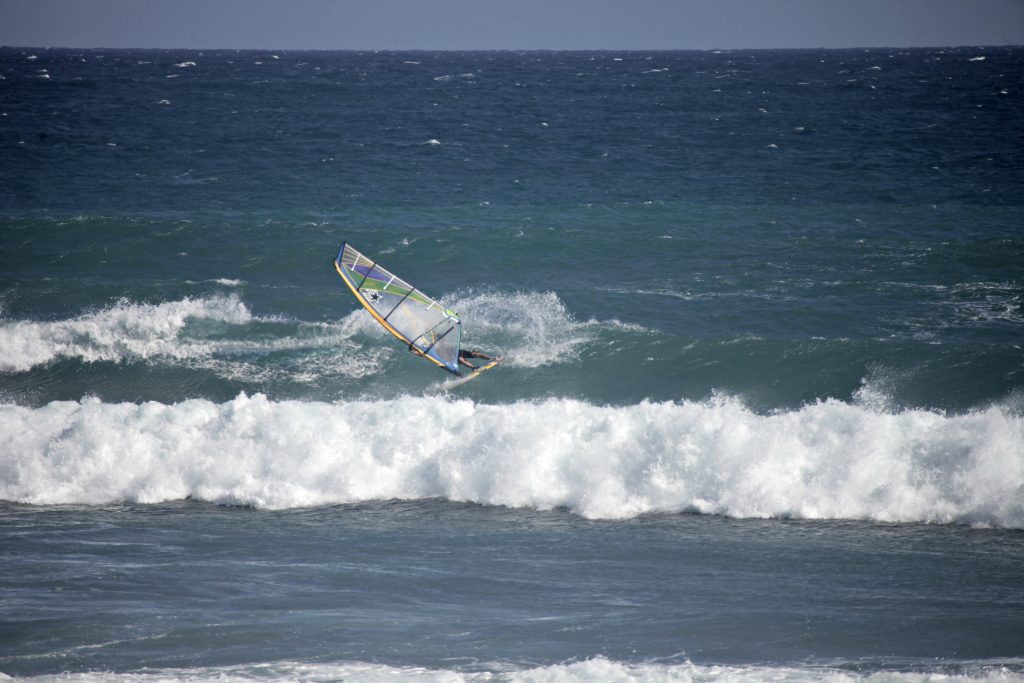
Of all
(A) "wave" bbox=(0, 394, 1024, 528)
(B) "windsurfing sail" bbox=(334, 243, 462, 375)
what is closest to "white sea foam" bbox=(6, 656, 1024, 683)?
(A) "wave" bbox=(0, 394, 1024, 528)

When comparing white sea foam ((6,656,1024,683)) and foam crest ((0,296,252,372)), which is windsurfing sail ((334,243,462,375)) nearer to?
foam crest ((0,296,252,372))

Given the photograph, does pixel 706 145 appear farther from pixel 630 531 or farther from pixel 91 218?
pixel 630 531

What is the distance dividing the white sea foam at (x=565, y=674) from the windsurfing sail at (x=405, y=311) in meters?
7.54

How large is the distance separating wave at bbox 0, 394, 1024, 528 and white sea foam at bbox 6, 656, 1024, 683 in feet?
13.9

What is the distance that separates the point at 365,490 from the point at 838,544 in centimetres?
A: 661

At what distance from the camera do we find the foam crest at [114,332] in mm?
19578

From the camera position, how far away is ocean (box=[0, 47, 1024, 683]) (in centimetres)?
1049

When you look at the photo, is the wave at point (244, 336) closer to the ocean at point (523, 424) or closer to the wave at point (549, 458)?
the ocean at point (523, 424)

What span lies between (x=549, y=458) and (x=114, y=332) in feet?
33.4

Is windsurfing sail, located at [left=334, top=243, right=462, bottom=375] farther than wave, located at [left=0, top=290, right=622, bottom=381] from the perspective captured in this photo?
No

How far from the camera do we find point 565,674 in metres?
9.53

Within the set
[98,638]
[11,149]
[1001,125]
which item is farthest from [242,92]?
[98,638]

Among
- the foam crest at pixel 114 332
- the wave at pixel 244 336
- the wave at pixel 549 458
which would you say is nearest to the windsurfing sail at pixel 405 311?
the wave at pixel 549 458

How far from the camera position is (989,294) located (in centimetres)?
2073
